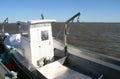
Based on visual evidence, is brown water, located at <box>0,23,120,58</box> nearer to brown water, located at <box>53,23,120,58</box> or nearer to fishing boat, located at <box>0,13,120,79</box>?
brown water, located at <box>53,23,120,58</box>

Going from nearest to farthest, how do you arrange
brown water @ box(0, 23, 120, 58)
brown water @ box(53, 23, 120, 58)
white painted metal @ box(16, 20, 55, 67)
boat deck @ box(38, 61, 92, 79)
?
boat deck @ box(38, 61, 92, 79) → white painted metal @ box(16, 20, 55, 67) → brown water @ box(0, 23, 120, 58) → brown water @ box(53, 23, 120, 58)

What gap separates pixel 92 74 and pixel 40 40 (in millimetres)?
2545

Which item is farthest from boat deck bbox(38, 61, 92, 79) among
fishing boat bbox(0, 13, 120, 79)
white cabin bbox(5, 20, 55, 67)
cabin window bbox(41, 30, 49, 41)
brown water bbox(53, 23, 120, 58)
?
brown water bbox(53, 23, 120, 58)

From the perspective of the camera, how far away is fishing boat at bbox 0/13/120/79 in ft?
21.0

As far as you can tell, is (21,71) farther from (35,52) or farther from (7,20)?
(7,20)

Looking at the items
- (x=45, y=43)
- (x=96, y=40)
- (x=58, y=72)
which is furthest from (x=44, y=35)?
(x=96, y=40)

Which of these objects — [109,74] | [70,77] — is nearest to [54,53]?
[70,77]

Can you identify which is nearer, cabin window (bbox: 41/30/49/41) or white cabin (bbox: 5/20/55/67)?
white cabin (bbox: 5/20/55/67)

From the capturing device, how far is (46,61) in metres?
7.83

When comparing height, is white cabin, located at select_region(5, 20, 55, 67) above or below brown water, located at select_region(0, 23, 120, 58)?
above

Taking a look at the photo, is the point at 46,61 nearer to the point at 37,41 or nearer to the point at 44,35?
the point at 37,41

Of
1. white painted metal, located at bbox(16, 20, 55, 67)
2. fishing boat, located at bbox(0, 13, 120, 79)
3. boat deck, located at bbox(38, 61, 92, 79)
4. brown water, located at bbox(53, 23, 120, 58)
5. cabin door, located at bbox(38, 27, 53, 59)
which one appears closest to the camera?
fishing boat, located at bbox(0, 13, 120, 79)

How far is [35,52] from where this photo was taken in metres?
7.53

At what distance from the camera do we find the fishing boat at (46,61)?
6410mm
